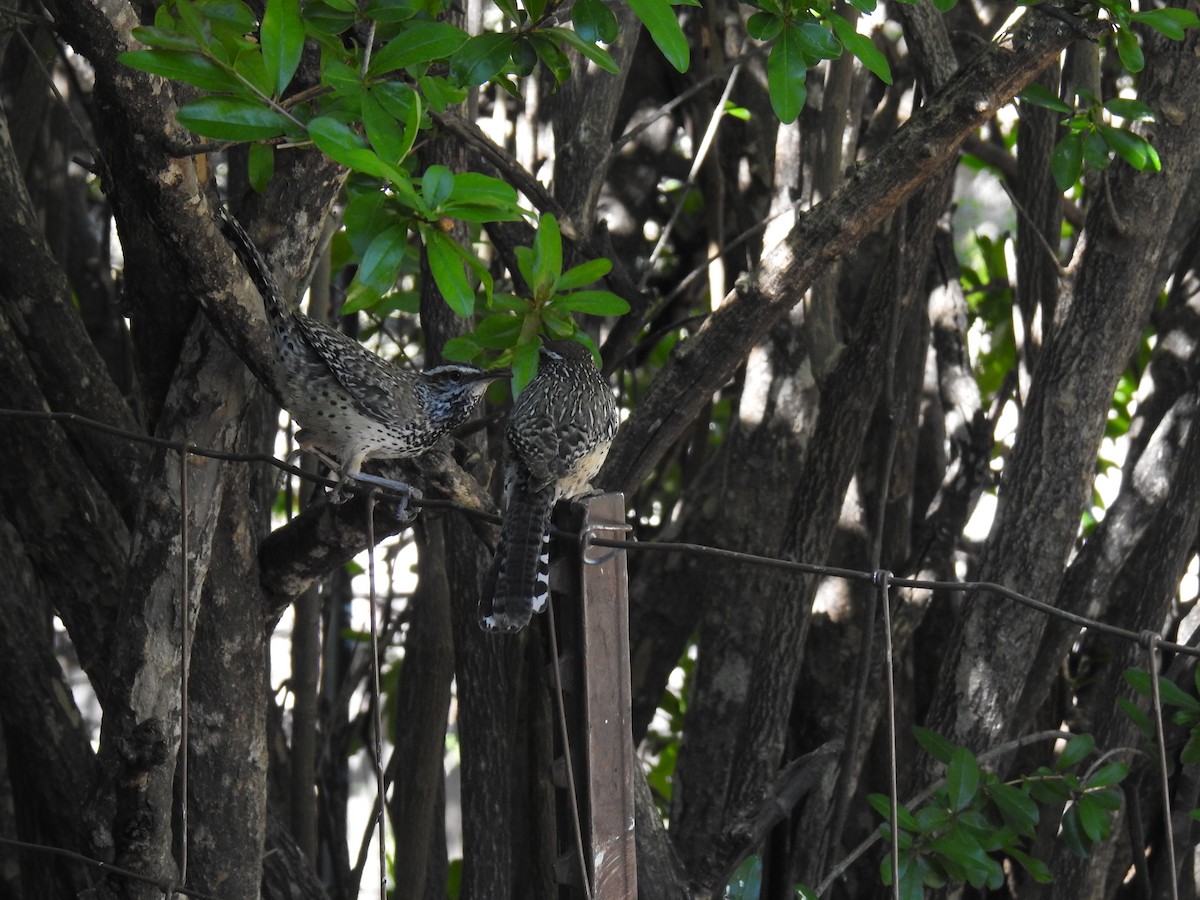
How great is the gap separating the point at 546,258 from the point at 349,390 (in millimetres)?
473

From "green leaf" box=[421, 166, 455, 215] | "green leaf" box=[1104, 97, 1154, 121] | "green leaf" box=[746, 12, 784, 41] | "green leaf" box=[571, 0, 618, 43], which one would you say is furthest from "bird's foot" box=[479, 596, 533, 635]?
"green leaf" box=[1104, 97, 1154, 121]

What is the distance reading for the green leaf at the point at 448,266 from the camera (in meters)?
2.12

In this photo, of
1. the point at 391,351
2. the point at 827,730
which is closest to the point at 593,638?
the point at 827,730

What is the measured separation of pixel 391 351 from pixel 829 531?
331 centimetres

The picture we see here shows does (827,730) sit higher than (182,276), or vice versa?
(182,276)

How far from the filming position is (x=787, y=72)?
7.96 ft

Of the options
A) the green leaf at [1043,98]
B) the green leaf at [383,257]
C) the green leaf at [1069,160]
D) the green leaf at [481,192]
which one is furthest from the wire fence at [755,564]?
the green leaf at [1043,98]

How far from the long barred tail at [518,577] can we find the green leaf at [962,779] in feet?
3.73

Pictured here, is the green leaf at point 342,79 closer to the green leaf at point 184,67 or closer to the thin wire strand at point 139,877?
the green leaf at point 184,67

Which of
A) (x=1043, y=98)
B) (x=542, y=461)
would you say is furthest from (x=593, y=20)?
(x=1043, y=98)

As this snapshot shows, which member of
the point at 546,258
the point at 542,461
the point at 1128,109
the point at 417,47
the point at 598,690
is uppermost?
the point at 1128,109

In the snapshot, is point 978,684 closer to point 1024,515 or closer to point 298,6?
point 1024,515

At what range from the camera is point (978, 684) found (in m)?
3.48

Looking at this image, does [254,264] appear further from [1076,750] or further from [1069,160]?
[1076,750]
